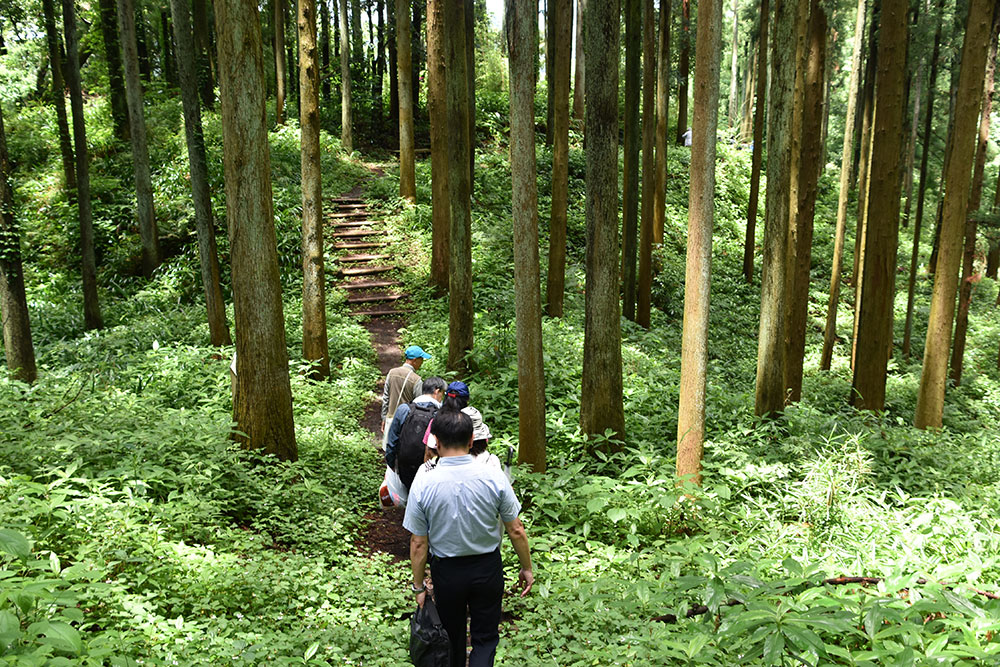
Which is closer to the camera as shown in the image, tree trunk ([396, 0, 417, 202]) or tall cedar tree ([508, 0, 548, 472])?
tall cedar tree ([508, 0, 548, 472])

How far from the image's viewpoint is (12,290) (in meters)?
8.79

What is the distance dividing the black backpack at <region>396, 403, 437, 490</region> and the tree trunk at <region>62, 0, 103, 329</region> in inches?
435

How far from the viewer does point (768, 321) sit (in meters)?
8.41

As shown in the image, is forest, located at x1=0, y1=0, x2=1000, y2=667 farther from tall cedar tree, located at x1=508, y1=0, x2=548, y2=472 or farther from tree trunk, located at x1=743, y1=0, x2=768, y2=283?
tree trunk, located at x1=743, y1=0, x2=768, y2=283

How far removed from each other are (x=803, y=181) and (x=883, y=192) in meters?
1.59

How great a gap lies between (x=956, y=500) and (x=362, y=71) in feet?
96.3

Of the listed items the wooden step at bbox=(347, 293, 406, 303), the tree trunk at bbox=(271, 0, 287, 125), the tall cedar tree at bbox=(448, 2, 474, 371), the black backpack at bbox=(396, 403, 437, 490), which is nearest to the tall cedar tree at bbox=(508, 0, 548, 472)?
the black backpack at bbox=(396, 403, 437, 490)

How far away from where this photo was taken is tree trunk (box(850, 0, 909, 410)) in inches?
340

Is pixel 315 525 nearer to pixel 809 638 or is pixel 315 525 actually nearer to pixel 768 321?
pixel 809 638

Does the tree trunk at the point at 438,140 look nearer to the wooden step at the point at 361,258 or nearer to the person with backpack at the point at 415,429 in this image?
the wooden step at the point at 361,258

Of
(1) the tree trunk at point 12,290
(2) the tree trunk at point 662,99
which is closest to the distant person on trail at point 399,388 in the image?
(1) the tree trunk at point 12,290

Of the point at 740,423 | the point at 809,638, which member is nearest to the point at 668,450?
the point at 740,423

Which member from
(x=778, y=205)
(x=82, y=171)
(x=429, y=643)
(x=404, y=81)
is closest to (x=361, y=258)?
(x=404, y=81)

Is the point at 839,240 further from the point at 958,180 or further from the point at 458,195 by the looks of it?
the point at 458,195
